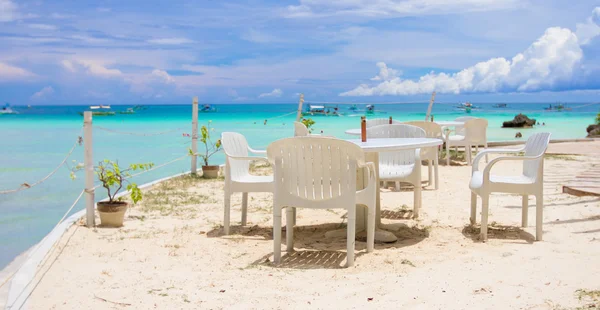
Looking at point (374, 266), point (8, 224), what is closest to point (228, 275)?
point (374, 266)

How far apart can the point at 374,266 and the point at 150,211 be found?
9.34ft

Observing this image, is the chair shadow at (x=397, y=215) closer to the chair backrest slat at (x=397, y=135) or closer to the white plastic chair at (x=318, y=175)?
the chair backrest slat at (x=397, y=135)

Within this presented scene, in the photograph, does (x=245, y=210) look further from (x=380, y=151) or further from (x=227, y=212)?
(x=380, y=151)

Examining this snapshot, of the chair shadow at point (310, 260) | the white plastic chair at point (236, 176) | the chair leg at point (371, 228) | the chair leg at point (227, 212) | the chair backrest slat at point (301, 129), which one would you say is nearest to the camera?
the chair shadow at point (310, 260)

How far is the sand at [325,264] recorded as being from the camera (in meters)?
3.32

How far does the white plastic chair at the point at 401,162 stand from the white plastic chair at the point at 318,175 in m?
1.22

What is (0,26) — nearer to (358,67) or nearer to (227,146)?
(358,67)

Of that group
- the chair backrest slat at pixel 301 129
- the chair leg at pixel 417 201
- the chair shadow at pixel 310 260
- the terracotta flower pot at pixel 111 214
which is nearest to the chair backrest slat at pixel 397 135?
the chair leg at pixel 417 201

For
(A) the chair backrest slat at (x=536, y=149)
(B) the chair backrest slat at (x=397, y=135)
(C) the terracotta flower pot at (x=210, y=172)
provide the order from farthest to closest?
(C) the terracotta flower pot at (x=210, y=172) → (B) the chair backrest slat at (x=397, y=135) → (A) the chair backrest slat at (x=536, y=149)

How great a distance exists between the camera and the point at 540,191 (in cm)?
455

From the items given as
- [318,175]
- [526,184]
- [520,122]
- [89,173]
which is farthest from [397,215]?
[520,122]

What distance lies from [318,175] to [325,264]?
61 centimetres

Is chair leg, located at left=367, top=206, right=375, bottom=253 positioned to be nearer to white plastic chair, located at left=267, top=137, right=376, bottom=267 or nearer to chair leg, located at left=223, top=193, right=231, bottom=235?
white plastic chair, located at left=267, top=137, right=376, bottom=267

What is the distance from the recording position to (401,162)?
19.2 ft
